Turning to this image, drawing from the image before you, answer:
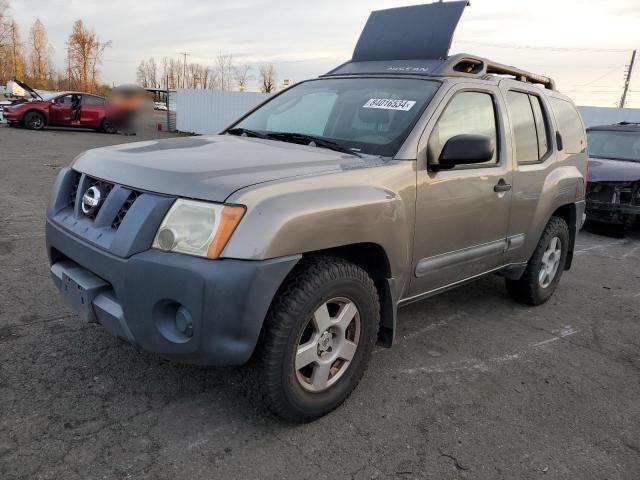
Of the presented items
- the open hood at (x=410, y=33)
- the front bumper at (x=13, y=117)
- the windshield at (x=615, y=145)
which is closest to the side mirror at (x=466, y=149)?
the open hood at (x=410, y=33)

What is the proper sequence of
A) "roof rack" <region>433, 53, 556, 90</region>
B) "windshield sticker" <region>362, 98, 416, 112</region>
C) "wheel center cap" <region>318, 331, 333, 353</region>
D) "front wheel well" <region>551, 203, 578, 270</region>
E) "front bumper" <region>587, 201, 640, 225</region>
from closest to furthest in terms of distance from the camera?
"wheel center cap" <region>318, 331, 333, 353</region>
"windshield sticker" <region>362, 98, 416, 112</region>
"roof rack" <region>433, 53, 556, 90</region>
"front wheel well" <region>551, 203, 578, 270</region>
"front bumper" <region>587, 201, 640, 225</region>

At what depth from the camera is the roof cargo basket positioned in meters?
3.67

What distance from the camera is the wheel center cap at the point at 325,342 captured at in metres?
2.64

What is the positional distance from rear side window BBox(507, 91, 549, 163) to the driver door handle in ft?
1.02

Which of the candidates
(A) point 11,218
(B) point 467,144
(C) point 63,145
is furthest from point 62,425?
(C) point 63,145

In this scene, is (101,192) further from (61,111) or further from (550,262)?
(61,111)

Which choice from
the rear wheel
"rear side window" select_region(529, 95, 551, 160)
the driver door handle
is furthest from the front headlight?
the rear wheel

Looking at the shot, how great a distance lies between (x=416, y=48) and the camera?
12.8 feet

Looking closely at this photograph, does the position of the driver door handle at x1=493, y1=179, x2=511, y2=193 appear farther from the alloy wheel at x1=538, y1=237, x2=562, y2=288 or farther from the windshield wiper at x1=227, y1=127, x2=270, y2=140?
the windshield wiper at x1=227, y1=127, x2=270, y2=140

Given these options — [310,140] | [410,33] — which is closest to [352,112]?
[310,140]

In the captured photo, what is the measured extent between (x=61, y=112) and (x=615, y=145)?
19418mm

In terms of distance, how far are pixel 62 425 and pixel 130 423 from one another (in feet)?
1.00

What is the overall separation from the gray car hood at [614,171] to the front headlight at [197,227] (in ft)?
24.8

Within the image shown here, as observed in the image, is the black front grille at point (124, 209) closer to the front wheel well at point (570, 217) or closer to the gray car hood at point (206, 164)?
the gray car hood at point (206, 164)
